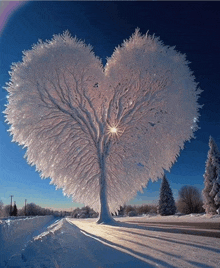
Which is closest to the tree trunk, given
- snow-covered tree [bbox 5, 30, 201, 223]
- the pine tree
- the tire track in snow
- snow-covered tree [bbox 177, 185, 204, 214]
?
snow-covered tree [bbox 5, 30, 201, 223]

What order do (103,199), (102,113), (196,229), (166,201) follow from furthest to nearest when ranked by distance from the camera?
1. (166,201)
2. (102,113)
3. (103,199)
4. (196,229)

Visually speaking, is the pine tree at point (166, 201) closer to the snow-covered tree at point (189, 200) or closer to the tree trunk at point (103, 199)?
the snow-covered tree at point (189, 200)

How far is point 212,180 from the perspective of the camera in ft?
83.0

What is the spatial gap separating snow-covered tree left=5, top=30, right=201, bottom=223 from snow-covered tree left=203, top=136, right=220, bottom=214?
48.1 ft

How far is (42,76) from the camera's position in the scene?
11.7 m

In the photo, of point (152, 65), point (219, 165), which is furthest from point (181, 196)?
point (152, 65)

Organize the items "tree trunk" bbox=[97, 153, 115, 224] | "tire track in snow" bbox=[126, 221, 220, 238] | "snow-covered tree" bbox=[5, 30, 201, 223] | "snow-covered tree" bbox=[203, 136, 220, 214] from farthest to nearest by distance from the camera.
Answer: "snow-covered tree" bbox=[203, 136, 220, 214]
"snow-covered tree" bbox=[5, 30, 201, 223]
"tree trunk" bbox=[97, 153, 115, 224]
"tire track in snow" bbox=[126, 221, 220, 238]

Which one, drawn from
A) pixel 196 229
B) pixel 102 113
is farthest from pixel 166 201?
pixel 196 229

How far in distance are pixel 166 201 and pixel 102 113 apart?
31886 millimetres

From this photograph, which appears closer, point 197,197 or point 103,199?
point 103,199

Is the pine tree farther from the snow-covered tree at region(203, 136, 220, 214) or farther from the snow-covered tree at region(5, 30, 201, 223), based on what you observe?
the snow-covered tree at region(5, 30, 201, 223)

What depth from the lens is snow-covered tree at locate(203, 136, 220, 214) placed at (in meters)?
24.6

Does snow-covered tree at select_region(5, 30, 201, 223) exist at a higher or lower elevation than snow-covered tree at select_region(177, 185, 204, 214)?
higher

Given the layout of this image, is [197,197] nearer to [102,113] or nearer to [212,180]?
[212,180]
